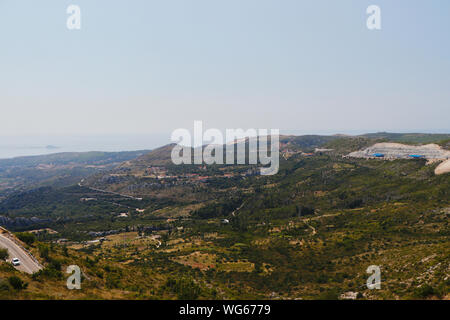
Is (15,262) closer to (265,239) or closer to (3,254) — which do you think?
(3,254)

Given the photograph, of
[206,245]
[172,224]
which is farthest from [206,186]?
[206,245]

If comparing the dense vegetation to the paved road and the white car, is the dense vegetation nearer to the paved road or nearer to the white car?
the paved road

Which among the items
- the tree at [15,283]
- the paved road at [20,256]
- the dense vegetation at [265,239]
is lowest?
the dense vegetation at [265,239]

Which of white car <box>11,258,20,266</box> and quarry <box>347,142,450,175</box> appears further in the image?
quarry <box>347,142,450,175</box>

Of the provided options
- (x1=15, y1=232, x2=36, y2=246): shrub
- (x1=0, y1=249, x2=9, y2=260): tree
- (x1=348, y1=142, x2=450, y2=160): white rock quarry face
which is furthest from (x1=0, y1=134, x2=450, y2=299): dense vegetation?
(x1=348, y1=142, x2=450, y2=160): white rock quarry face

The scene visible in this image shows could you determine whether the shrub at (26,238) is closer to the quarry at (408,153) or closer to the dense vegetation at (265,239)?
the dense vegetation at (265,239)

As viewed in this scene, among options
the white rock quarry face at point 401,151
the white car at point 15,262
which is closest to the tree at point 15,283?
the white car at point 15,262
